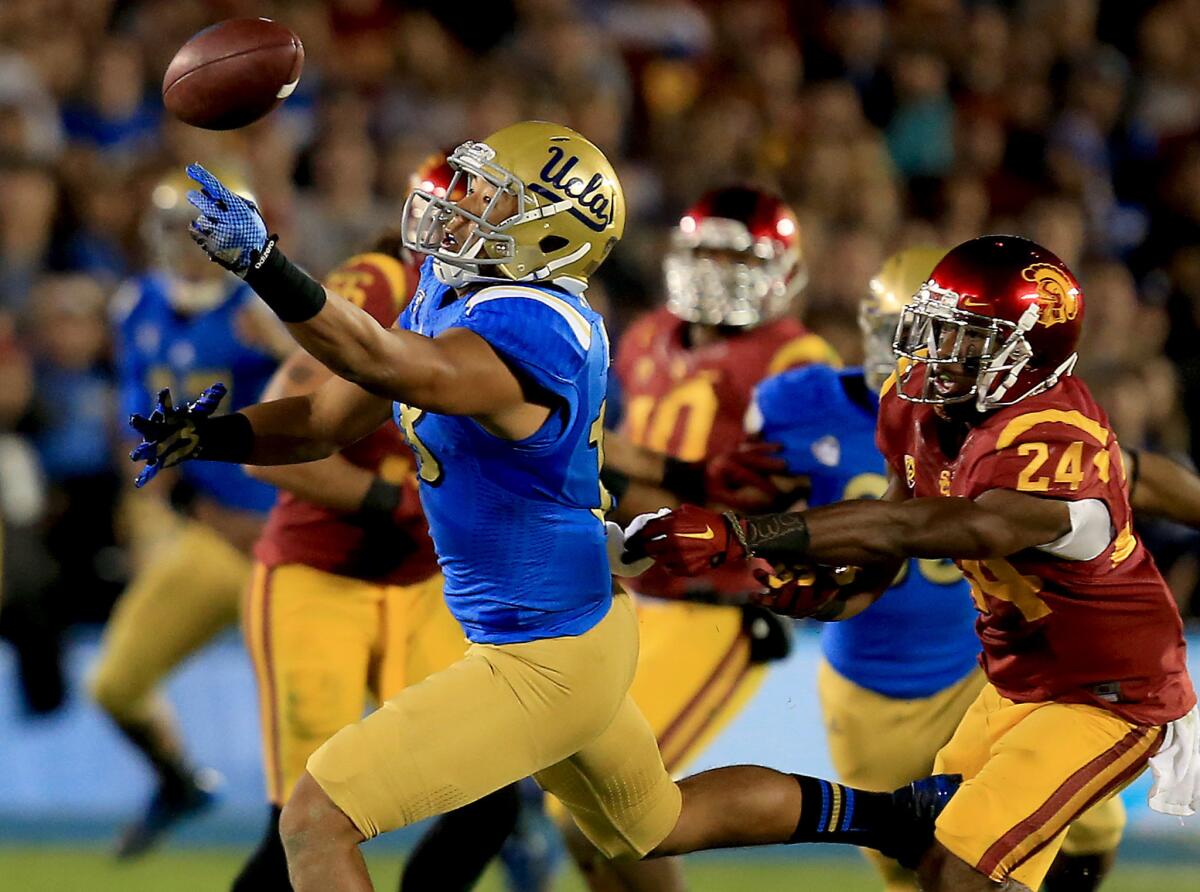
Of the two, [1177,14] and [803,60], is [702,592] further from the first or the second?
[1177,14]

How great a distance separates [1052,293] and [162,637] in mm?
3204

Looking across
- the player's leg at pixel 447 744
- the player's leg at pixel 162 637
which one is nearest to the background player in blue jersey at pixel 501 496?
the player's leg at pixel 447 744

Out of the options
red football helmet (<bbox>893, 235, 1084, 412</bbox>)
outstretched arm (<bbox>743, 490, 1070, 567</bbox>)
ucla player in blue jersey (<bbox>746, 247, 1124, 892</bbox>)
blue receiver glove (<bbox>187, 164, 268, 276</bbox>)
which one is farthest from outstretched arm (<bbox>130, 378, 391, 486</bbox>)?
ucla player in blue jersey (<bbox>746, 247, 1124, 892</bbox>)

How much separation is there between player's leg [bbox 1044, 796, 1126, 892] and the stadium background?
5.23 feet

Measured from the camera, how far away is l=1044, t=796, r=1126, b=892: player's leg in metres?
4.59

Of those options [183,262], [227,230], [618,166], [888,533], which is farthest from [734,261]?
[618,166]

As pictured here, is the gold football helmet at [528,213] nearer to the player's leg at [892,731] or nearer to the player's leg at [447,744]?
Answer: the player's leg at [447,744]

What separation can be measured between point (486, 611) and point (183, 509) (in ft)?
8.49

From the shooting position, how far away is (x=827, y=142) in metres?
9.53

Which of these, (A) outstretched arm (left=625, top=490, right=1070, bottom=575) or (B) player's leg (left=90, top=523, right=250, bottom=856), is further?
(B) player's leg (left=90, top=523, right=250, bottom=856)

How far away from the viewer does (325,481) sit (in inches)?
183

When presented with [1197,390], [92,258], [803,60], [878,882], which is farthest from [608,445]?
[803,60]

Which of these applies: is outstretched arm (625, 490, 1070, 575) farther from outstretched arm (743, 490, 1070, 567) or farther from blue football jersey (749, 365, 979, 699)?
blue football jersey (749, 365, 979, 699)

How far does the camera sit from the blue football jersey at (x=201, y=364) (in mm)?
5906
